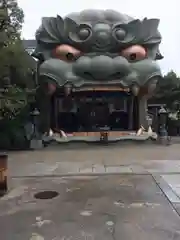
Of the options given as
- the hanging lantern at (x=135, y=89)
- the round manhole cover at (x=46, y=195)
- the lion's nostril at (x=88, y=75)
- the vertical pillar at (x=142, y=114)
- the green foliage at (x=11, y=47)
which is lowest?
the round manhole cover at (x=46, y=195)

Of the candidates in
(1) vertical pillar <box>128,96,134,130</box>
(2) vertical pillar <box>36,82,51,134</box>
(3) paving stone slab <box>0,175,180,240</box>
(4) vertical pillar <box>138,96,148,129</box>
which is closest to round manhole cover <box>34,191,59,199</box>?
(3) paving stone slab <box>0,175,180,240</box>

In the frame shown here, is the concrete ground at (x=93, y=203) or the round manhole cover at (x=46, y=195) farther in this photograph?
the round manhole cover at (x=46, y=195)

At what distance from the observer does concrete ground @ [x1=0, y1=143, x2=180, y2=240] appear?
18.5 feet

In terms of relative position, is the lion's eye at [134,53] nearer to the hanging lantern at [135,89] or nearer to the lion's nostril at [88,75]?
the hanging lantern at [135,89]

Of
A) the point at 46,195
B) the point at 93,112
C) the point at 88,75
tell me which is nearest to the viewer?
the point at 46,195

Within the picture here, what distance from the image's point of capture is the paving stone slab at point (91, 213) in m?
5.56

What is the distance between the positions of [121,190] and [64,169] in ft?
13.4

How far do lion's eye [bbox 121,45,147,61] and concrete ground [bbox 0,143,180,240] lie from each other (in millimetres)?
10566

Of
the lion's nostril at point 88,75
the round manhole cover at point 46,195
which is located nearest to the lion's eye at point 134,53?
the lion's nostril at point 88,75

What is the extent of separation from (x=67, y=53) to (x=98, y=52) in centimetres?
201

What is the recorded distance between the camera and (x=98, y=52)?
21.7 metres

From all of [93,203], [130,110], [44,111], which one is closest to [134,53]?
[130,110]

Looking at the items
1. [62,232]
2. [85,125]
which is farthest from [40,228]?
[85,125]

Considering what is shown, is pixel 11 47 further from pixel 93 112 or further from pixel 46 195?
pixel 46 195
